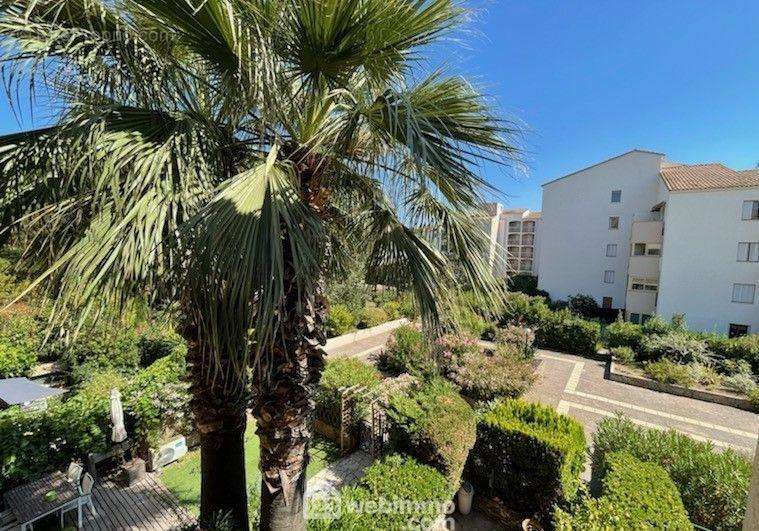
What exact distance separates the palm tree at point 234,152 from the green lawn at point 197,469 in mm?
3693

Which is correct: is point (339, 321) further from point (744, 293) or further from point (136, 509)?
point (744, 293)

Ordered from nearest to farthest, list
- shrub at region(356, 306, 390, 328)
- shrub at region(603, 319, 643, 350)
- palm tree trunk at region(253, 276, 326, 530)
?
palm tree trunk at region(253, 276, 326, 530) → shrub at region(603, 319, 643, 350) → shrub at region(356, 306, 390, 328)

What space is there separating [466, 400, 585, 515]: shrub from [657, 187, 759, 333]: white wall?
19629 millimetres

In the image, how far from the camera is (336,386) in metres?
8.09

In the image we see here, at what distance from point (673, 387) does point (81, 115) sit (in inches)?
657

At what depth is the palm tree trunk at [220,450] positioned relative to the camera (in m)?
3.72

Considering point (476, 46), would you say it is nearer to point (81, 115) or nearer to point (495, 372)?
point (81, 115)

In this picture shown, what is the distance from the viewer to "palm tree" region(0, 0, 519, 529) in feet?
6.64

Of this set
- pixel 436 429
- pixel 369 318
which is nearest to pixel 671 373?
pixel 436 429

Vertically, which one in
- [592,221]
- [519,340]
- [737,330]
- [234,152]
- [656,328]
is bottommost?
[519,340]

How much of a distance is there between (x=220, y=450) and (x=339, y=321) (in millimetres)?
12829

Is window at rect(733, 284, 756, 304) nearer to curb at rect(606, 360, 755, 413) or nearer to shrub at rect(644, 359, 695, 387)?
shrub at rect(644, 359, 695, 387)

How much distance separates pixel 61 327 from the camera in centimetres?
221

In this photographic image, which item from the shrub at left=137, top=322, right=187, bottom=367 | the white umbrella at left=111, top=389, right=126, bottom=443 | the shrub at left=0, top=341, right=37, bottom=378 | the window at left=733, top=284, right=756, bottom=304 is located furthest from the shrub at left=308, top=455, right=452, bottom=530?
the window at left=733, top=284, right=756, bottom=304
